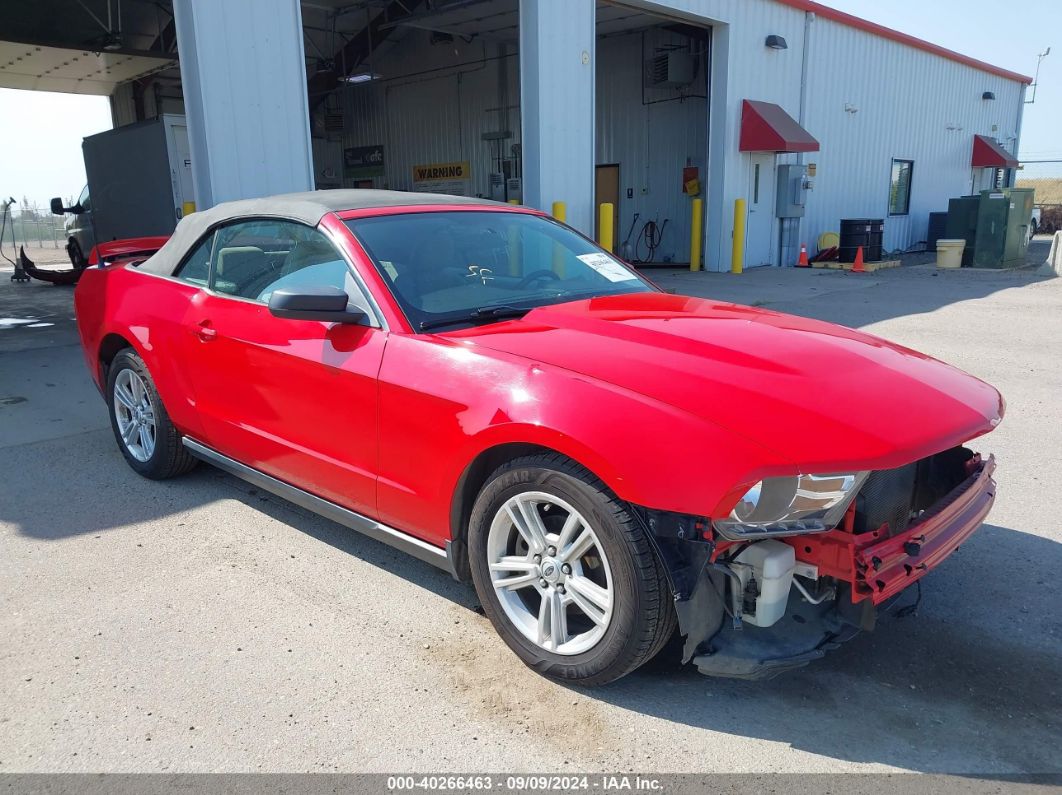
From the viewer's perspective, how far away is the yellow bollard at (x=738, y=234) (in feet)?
52.9

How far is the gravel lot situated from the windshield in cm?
119

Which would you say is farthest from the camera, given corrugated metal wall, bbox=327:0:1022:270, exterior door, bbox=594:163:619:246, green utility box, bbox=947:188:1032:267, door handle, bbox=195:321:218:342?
exterior door, bbox=594:163:619:246

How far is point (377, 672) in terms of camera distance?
9.12ft

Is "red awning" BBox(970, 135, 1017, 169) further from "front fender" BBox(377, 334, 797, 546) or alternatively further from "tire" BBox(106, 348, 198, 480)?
"front fender" BBox(377, 334, 797, 546)

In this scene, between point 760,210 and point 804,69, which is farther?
point 804,69

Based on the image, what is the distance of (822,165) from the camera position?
734 inches

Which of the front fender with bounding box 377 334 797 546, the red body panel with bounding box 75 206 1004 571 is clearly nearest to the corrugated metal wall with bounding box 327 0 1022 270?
the red body panel with bounding box 75 206 1004 571

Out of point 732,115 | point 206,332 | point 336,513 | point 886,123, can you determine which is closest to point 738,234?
point 732,115

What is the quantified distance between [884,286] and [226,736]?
13.9 m

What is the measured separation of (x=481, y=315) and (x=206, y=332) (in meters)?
1.48

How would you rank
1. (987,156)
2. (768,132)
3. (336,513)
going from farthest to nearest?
(987,156) < (768,132) < (336,513)

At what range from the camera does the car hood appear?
92.0 inches

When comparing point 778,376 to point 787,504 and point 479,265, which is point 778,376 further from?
point 479,265

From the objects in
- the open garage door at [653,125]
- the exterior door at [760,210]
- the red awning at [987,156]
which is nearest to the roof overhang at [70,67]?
the open garage door at [653,125]
